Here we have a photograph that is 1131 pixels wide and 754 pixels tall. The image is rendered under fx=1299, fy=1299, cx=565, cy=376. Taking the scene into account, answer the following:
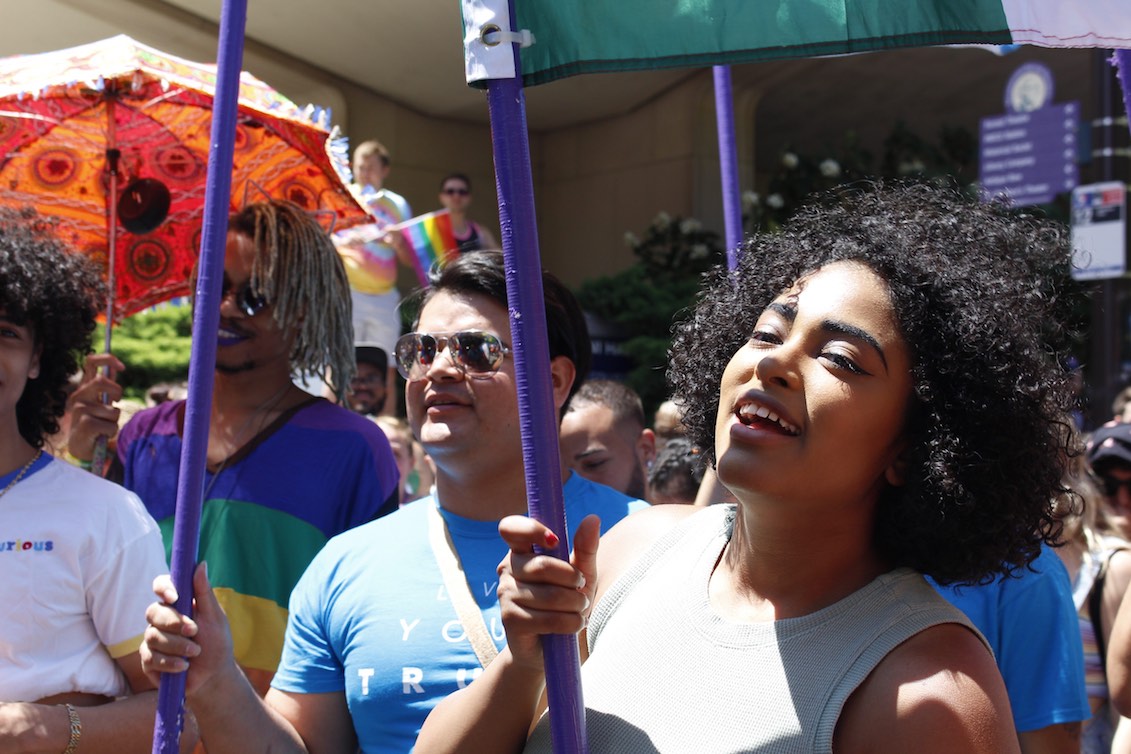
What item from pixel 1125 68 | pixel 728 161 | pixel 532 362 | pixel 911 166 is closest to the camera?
pixel 532 362

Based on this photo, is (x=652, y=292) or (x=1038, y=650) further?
(x=652, y=292)

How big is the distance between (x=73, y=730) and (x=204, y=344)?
3.06 ft

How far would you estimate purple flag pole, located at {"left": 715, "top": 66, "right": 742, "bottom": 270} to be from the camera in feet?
9.92

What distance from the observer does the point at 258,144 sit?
150 inches

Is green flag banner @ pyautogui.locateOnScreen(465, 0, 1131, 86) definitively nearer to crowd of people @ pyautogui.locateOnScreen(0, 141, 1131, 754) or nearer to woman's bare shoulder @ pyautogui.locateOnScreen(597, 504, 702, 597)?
crowd of people @ pyautogui.locateOnScreen(0, 141, 1131, 754)

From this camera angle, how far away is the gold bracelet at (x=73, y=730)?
2449 mm

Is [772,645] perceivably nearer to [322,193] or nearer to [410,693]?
[410,693]

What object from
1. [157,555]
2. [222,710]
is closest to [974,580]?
[222,710]

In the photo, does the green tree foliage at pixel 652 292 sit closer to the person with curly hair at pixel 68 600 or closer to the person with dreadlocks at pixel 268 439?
the person with dreadlocks at pixel 268 439

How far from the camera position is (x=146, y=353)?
841 centimetres

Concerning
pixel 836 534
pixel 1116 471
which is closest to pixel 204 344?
pixel 836 534

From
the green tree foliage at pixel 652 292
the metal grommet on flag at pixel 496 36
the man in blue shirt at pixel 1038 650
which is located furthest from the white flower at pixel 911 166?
the metal grommet on flag at pixel 496 36

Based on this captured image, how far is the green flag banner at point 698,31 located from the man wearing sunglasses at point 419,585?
1.94ft

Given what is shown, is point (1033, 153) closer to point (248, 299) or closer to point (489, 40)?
point (248, 299)
